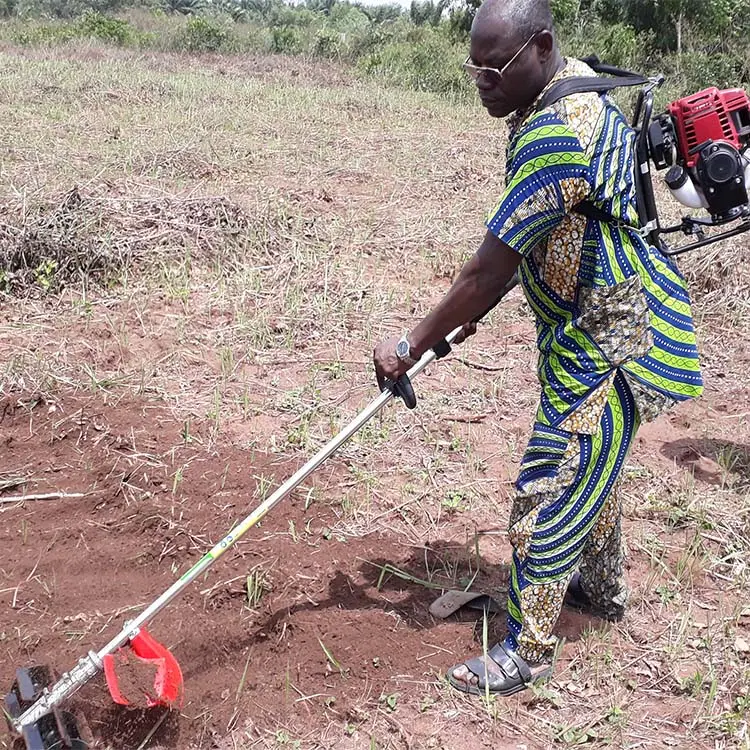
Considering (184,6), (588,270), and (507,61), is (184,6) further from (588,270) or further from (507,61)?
(588,270)

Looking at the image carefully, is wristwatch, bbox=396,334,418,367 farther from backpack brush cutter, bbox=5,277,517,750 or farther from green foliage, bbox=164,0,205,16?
green foliage, bbox=164,0,205,16

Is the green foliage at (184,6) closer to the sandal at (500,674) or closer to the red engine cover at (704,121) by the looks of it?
the red engine cover at (704,121)

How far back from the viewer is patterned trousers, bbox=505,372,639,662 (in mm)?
2094

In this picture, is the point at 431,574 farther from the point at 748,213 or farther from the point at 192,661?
the point at 748,213

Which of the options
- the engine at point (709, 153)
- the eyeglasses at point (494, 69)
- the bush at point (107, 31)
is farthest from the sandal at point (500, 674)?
the bush at point (107, 31)

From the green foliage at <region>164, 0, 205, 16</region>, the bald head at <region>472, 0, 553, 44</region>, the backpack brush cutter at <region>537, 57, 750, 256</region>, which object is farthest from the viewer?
the green foliage at <region>164, 0, 205, 16</region>

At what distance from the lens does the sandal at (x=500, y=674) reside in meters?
2.34

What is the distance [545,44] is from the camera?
6.02 ft

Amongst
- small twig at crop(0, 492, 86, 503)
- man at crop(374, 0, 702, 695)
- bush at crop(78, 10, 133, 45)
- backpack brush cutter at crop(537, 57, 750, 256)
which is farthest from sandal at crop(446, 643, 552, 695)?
bush at crop(78, 10, 133, 45)

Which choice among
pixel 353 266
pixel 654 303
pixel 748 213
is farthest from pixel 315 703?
pixel 353 266

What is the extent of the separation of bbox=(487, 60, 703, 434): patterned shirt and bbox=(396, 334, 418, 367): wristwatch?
33 cm

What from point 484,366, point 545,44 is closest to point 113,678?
point 545,44

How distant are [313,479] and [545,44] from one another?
2.01m

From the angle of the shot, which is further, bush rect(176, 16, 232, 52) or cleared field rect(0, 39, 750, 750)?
bush rect(176, 16, 232, 52)
